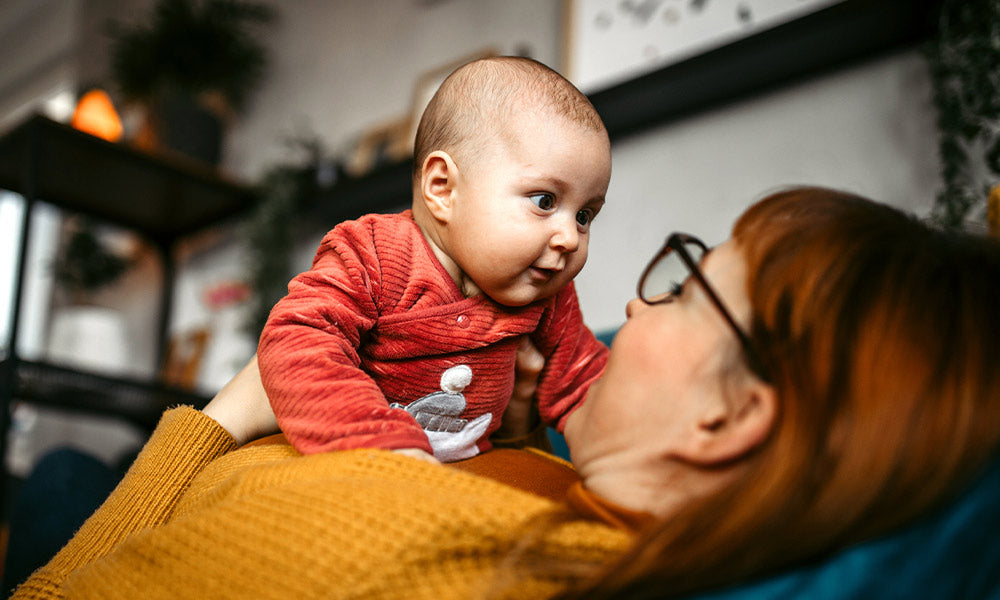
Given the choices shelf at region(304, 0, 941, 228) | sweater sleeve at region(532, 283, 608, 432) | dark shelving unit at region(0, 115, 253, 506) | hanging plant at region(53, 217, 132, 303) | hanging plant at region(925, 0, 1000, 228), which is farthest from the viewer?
hanging plant at region(53, 217, 132, 303)

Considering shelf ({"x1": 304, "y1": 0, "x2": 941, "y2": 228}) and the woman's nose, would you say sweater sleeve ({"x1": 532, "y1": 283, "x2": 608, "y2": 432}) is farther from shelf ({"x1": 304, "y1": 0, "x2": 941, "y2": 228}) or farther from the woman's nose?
shelf ({"x1": 304, "y1": 0, "x2": 941, "y2": 228})

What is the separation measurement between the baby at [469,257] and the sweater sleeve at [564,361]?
0.26 ft

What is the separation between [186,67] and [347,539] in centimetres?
300

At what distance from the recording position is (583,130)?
83 centimetres

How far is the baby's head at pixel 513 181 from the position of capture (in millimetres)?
807

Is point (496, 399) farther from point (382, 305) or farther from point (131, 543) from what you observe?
point (131, 543)

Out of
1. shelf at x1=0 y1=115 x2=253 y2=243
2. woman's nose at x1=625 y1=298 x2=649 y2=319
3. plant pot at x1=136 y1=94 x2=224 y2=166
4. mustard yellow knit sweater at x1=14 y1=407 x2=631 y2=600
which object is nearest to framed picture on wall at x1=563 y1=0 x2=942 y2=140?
woman's nose at x1=625 y1=298 x2=649 y2=319

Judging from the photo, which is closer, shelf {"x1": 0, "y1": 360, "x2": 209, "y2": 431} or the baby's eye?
the baby's eye

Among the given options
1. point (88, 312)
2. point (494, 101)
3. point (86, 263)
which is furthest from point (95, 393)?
point (494, 101)

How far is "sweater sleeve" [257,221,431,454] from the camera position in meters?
0.64

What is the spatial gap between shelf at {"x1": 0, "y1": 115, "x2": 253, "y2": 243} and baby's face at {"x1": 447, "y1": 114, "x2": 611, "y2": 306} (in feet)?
6.42

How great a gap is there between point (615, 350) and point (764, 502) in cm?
23

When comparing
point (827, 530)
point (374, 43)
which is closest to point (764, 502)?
point (827, 530)

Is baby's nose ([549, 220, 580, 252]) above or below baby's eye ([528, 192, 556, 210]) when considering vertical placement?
below
